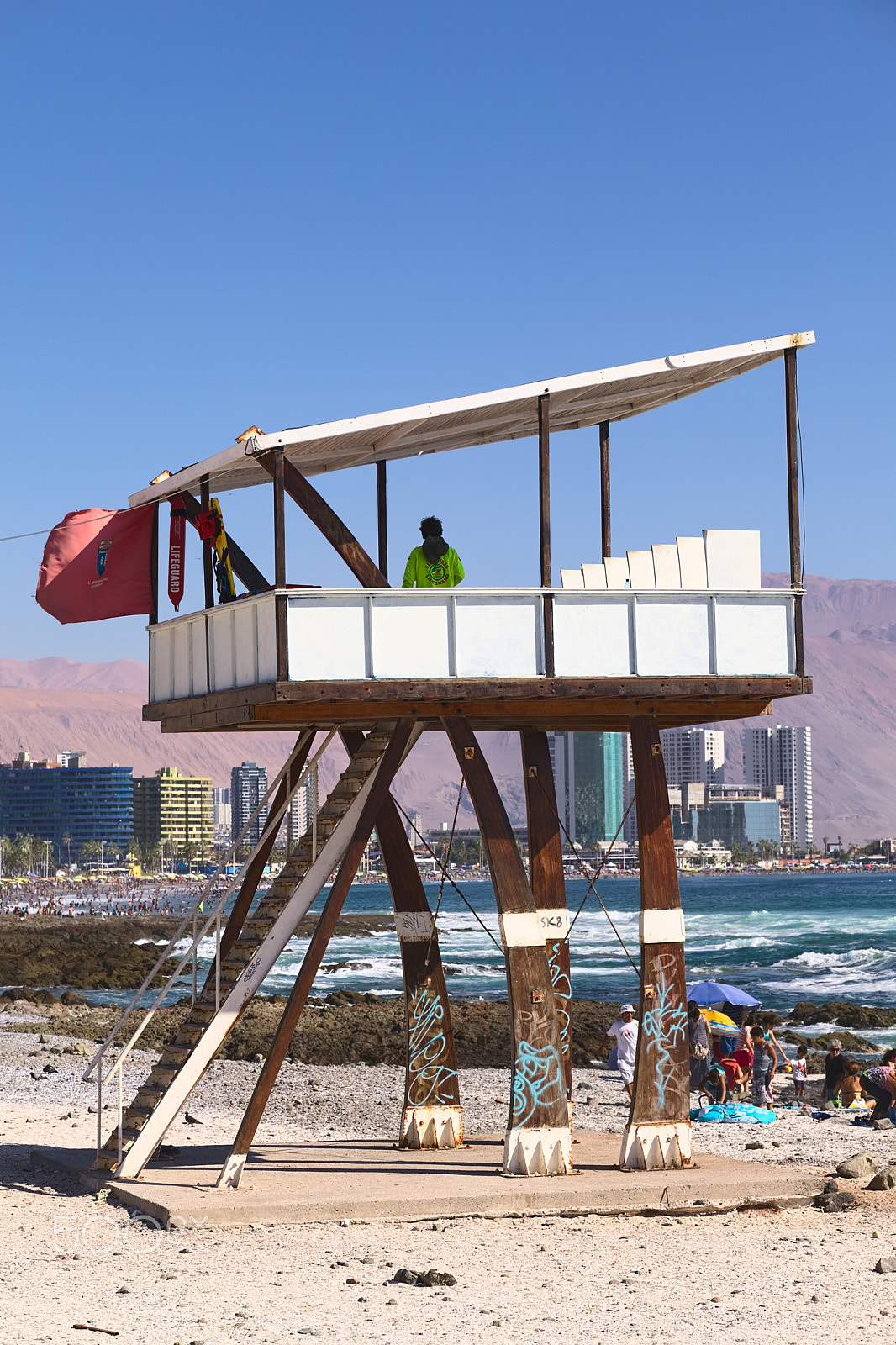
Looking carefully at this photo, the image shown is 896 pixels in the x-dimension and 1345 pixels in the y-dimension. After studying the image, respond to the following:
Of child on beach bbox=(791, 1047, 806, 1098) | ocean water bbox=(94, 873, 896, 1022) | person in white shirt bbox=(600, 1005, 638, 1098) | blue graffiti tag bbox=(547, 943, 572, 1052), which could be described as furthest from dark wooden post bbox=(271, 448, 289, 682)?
ocean water bbox=(94, 873, 896, 1022)

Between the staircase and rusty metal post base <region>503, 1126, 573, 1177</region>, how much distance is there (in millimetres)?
3157

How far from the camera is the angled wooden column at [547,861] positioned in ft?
63.3

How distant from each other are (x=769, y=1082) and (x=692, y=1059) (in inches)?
60.0

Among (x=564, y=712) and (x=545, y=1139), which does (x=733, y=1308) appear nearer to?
(x=545, y=1139)

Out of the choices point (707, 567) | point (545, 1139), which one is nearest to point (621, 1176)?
point (545, 1139)

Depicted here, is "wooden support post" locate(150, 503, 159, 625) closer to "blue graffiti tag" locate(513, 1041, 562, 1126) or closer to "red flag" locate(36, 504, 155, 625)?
"red flag" locate(36, 504, 155, 625)

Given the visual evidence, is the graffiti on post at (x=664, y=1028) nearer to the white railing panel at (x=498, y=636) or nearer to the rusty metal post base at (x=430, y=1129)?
the rusty metal post base at (x=430, y=1129)

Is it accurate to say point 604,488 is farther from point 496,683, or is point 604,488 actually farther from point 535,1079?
point 535,1079

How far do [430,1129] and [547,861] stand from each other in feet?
11.5

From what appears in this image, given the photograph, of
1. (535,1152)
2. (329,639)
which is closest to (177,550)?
(329,639)

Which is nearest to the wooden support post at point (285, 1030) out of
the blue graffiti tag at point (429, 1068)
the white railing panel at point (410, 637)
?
the white railing panel at point (410, 637)

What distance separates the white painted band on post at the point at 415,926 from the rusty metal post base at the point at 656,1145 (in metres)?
3.56

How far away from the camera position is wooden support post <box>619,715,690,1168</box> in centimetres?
1700

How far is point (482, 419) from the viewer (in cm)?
1783
